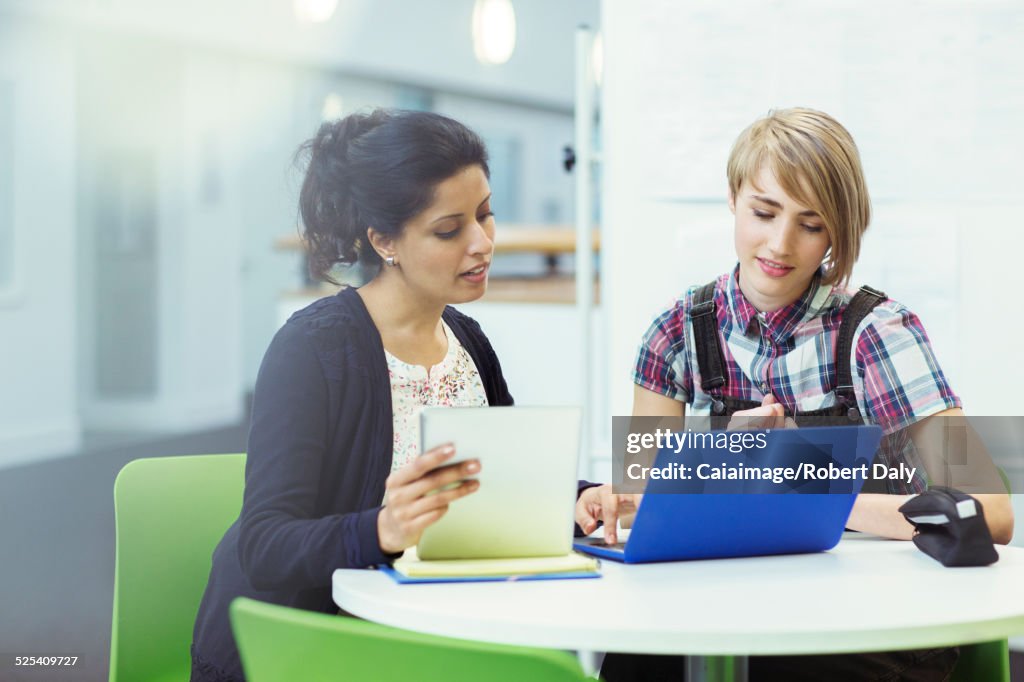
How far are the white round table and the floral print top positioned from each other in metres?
0.33

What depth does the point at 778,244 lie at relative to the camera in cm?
181

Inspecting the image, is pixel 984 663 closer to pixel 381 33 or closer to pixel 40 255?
pixel 40 255

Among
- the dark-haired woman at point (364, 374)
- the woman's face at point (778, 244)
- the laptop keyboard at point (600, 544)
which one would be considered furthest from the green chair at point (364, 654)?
the woman's face at point (778, 244)

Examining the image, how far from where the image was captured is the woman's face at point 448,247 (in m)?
1.66

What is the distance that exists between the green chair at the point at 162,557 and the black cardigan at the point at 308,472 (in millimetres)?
209

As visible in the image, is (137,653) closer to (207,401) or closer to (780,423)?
(780,423)

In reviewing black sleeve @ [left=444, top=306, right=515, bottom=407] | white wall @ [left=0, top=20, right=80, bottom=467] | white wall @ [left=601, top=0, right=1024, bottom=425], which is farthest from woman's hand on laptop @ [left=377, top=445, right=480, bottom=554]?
white wall @ [left=0, top=20, right=80, bottom=467]

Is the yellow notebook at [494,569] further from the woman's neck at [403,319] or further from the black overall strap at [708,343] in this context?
the black overall strap at [708,343]

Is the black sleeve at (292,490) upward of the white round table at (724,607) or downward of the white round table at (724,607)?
upward

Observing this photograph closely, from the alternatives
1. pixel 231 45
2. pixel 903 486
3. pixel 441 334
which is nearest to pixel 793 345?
pixel 903 486

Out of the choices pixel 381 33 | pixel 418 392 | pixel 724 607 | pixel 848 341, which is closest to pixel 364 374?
pixel 418 392

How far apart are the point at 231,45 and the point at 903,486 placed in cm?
663

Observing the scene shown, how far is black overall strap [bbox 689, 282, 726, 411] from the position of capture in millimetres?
1843

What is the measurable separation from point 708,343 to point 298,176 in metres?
0.73
